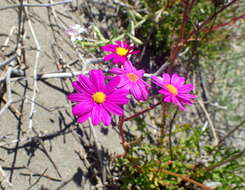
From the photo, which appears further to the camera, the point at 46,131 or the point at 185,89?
the point at 46,131

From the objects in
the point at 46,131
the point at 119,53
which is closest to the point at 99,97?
the point at 119,53

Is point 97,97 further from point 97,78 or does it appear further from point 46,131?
point 46,131

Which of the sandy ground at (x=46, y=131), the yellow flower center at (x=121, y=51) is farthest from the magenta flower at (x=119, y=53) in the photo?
the sandy ground at (x=46, y=131)

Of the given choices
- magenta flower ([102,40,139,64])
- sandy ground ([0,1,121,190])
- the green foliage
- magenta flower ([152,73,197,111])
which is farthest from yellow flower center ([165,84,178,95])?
sandy ground ([0,1,121,190])

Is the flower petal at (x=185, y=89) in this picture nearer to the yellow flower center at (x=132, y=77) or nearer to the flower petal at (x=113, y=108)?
the yellow flower center at (x=132, y=77)

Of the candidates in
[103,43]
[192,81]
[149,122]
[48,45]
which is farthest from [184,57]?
[48,45]

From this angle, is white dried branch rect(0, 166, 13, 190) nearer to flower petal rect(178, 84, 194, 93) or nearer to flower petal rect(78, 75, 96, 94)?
flower petal rect(78, 75, 96, 94)
